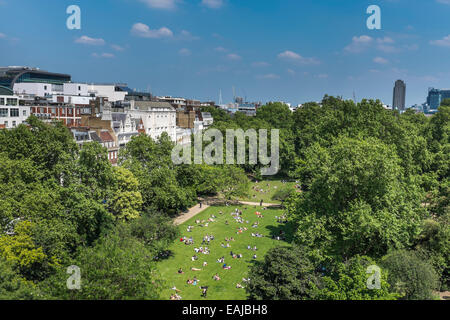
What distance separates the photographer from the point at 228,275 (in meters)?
A: 36.5

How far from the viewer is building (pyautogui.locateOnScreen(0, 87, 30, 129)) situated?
2494 inches

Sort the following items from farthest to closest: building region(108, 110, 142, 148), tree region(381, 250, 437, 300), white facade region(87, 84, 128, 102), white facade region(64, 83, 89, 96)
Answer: white facade region(87, 84, 128, 102), white facade region(64, 83, 89, 96), building region(108, 110, 142, 148), tree region(381, 250, 437, 300)

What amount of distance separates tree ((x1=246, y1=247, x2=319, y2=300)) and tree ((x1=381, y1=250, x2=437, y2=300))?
226 inches

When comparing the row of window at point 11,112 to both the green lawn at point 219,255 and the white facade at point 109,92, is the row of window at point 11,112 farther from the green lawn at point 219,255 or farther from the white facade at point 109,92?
the white facade at point 109,92

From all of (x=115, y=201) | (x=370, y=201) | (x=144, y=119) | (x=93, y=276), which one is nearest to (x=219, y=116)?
(x=144, y=119)

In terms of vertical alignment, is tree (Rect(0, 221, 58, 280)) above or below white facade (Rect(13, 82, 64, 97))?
below

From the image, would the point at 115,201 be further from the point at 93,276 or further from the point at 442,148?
the point at 442,148

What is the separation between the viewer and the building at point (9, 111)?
63.3 meters

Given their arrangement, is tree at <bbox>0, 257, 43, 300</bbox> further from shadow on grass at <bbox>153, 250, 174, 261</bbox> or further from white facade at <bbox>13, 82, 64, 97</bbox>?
white facade at <bbox>13, 82, 64, 97</bbox>

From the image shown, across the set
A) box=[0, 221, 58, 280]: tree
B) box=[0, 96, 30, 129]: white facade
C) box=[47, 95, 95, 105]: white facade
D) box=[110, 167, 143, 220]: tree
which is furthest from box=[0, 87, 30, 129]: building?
box=[0, 221, 58, 280]: tree

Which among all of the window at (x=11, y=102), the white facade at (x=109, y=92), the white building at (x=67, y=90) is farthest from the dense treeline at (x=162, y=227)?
the white facade at (x=109, y=92)

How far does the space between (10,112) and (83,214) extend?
39285 millimetres

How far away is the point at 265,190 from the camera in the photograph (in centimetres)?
7406

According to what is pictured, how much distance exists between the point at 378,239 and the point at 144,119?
69.2 m
